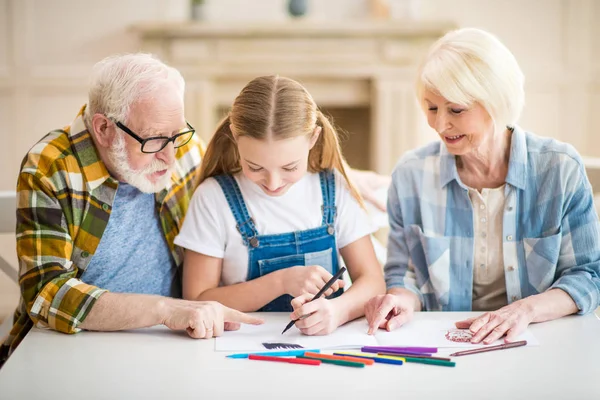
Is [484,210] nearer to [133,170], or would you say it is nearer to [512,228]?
[512,228]

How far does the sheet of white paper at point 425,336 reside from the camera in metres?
1.50

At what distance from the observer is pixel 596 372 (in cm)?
137

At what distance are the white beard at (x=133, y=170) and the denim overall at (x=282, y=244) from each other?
14 cm

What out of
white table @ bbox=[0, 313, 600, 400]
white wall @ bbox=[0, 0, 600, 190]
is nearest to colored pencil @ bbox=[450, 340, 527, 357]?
white table @ bbox=[0, 313, 600, 400]

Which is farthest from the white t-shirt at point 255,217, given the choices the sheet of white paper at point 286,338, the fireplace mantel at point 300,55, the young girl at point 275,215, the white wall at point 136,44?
the white wall at point 136,44

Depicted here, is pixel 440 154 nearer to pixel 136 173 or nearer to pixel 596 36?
pixel 136 173

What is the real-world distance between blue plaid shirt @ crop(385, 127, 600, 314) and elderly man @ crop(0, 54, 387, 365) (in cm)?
53

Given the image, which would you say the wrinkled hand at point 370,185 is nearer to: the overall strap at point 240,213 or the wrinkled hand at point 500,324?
the overall strap at point 240,213

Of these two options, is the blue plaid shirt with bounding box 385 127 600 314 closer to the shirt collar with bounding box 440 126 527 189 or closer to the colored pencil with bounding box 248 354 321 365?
the shirt collar with bounding box 440 126 527 189

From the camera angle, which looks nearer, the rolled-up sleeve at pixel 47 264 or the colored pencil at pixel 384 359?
the colored pencil at pixel 384 359

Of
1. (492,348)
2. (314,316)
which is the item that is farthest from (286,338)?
(492,348)

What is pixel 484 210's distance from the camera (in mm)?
1848

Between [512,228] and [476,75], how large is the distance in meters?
0.40

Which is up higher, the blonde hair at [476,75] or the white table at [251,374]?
the blonde hair at [476,75]
